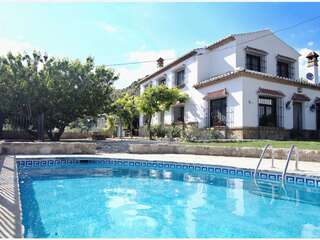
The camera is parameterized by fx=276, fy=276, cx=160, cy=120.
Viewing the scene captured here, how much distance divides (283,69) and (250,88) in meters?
6.78

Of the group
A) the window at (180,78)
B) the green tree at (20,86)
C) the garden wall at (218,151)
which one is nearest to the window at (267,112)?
the garden wall at (218,151)

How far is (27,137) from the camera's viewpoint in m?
19.0

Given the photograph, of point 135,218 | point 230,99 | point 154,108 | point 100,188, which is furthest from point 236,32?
point 135,218

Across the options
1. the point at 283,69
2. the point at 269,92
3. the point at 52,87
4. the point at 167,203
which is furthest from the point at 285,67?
the point at 167,203

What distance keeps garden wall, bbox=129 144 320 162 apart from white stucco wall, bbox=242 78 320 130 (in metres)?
5.07

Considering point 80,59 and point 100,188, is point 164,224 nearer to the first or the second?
point 100,188

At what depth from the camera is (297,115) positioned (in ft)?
66.4

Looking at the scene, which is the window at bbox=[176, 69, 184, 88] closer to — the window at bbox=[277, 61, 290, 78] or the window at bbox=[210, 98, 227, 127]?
the window at bbox=[210, 98, 227, 127]

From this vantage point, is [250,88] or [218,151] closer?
[218,151]

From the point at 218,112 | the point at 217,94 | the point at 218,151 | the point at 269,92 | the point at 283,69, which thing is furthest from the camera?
the point at 283,69

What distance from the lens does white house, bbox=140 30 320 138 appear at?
56.0 feet

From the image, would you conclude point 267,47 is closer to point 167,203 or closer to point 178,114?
point 178,114

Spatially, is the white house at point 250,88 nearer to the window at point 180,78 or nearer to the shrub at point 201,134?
the window at point 180,78

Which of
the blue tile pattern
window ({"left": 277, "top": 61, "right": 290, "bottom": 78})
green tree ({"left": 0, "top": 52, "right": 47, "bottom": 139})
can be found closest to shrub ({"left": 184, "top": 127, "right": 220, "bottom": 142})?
the blue tile pattern
